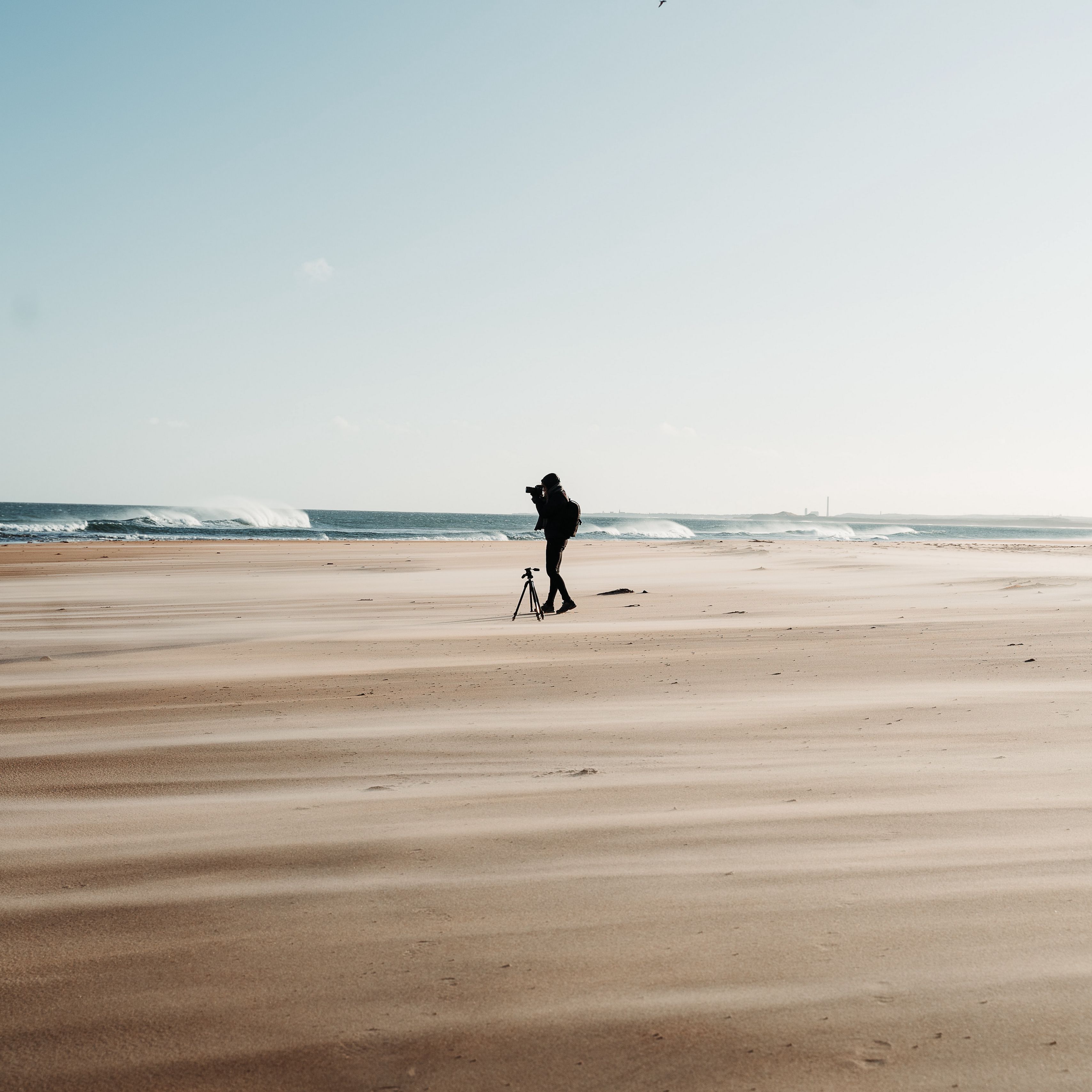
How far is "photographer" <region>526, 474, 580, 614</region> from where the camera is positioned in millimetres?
12594

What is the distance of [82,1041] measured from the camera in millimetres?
1935

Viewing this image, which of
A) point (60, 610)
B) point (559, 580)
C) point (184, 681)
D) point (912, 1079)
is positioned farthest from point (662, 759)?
point (60, 610)

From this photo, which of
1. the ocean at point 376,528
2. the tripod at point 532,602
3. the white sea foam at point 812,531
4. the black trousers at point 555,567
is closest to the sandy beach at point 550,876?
the tripod at point 532,602

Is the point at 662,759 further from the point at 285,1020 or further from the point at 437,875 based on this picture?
the point at 285,1020

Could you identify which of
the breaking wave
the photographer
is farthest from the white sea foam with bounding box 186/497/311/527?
the photographer

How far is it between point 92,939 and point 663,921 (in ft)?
4.94

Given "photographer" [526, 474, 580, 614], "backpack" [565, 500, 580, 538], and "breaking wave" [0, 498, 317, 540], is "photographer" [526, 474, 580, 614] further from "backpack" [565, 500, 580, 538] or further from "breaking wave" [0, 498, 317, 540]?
"breaking wave" [0, 498, 317, 540]

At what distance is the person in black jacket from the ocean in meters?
29.6

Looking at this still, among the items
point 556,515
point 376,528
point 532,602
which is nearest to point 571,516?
point 556,515

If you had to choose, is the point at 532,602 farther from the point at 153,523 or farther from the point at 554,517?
the point at 153,523

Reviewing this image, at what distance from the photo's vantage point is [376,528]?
79562mm

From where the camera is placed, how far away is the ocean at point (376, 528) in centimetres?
4950

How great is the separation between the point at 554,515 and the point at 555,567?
0.75m

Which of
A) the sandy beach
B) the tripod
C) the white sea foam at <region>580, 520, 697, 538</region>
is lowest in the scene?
the sandy beach
